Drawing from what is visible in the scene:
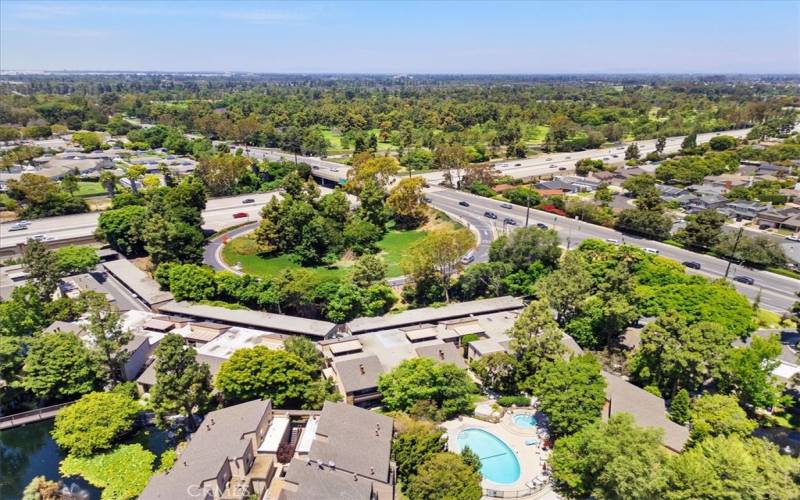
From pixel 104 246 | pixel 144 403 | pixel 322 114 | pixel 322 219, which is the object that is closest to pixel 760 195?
pixel 322 219

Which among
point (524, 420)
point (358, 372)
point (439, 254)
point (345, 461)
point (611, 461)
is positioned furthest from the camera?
point (439, 254)

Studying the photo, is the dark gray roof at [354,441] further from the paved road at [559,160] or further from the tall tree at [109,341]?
the paved road at [559,160]

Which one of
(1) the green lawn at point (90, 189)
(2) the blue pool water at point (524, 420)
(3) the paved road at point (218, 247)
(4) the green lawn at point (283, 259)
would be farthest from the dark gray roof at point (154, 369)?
(1) the green lawn at point (90, 189)

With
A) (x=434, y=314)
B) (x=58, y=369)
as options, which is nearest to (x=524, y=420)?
(x=434, y=314)

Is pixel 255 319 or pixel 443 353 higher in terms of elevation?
pixel 255 319

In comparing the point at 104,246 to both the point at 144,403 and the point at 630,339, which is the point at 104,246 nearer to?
the point at 144,403

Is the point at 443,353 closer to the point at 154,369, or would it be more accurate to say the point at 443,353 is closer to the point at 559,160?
the point at 154,369
